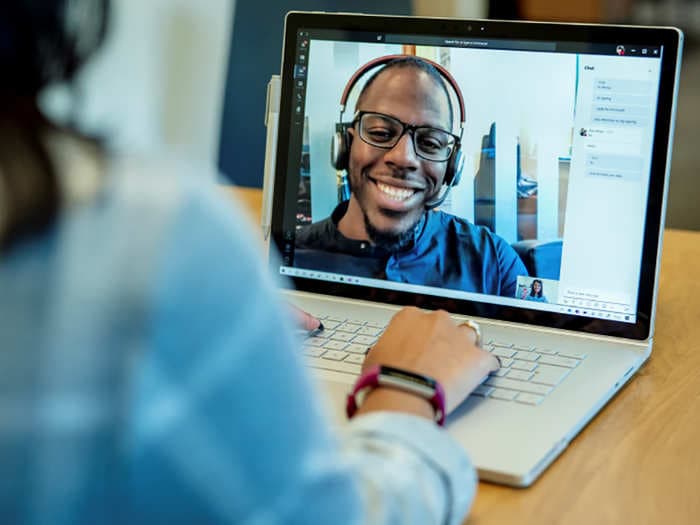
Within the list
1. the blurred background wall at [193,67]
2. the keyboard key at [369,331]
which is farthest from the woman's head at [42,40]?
the blurred background wall at [193,67]

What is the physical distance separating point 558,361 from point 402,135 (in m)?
0.30

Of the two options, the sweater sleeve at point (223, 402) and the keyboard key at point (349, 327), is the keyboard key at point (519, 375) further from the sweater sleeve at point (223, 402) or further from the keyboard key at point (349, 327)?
the sweater sleeve at point (223, 402)

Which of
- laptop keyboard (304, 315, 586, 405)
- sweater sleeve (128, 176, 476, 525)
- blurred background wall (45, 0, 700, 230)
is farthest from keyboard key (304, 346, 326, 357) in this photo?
blurred background wall (45, 0, 700, 230)

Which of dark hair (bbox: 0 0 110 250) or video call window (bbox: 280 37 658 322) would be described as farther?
video call window (bbox: 280 37 658 322)

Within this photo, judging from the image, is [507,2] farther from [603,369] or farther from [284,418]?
[284,418]

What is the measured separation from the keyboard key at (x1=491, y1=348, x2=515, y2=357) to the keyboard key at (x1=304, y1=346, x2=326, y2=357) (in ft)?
0.57

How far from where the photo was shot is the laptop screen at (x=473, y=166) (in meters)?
0.96

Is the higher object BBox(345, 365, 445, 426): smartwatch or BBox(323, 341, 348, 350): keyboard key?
BBox(345, 365, 445, 426): smartwatch

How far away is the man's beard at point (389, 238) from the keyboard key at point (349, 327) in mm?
103

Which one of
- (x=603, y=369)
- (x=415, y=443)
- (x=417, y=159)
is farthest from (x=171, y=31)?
(x=415, y=443)

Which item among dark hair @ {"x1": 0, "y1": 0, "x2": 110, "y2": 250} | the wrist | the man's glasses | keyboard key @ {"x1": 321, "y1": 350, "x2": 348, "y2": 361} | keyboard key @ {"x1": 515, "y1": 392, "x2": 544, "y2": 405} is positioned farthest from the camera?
the man's glasses

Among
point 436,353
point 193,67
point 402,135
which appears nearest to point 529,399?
point 436,353

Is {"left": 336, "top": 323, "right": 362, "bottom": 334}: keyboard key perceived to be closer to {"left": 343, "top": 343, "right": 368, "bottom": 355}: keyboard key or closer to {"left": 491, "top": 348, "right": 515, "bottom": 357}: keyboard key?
{"left": 343, "top": 343, "right": 368, "bottom": 355}: keyboard key

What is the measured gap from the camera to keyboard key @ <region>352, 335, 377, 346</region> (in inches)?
37.6
